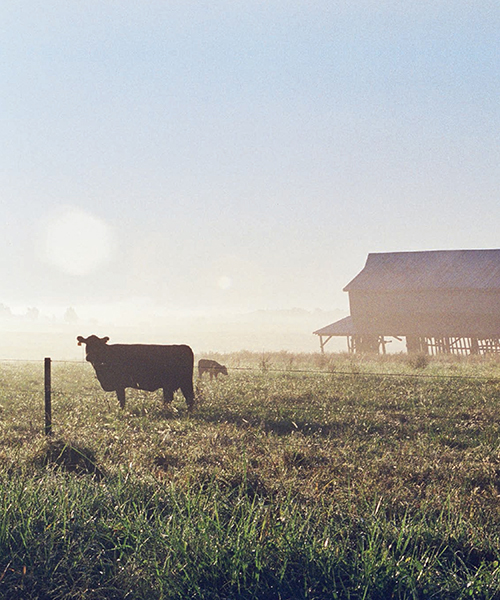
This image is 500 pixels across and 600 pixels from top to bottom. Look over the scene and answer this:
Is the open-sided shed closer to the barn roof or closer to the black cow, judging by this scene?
the barn roof

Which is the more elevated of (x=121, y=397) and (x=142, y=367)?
(x=142, y=367)

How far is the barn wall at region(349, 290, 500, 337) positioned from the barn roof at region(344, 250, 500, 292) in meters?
0.51

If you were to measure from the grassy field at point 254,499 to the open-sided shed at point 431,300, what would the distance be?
2757cm

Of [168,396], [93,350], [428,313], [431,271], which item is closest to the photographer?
[168,396]

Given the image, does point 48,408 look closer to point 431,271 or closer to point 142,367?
point 142,367

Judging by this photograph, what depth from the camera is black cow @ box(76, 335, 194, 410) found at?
10641mm

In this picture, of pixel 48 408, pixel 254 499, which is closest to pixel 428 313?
pixel 48 408

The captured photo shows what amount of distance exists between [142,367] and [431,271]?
3197 cm

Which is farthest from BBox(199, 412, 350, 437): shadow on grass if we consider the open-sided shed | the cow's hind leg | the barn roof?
the barn roof

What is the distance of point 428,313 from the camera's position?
37688 mm

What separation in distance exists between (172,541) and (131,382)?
743 cm

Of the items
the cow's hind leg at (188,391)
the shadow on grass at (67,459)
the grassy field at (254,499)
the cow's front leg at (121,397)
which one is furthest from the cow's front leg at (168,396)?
the shadow on grass at (67,459)

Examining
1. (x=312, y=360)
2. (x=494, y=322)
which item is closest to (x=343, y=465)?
(x=312, y=360)

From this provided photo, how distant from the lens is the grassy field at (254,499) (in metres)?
3.38
